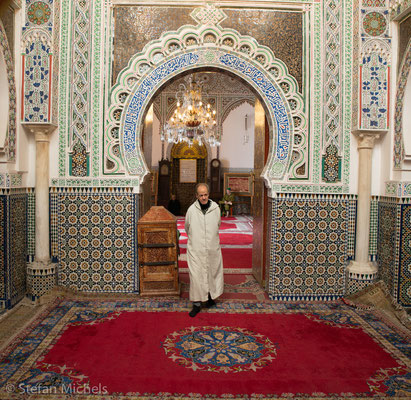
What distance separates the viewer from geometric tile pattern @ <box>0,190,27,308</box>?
3447 millimetres

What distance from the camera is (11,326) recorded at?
3.16m

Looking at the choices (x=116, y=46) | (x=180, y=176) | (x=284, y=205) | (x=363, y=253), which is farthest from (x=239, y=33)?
(x=180, y=176)

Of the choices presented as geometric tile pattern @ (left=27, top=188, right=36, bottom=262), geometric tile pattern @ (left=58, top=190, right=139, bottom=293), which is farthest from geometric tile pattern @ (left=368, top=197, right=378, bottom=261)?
geometric tile pattern @ (left=27, top=188, right=36, bottom=262)

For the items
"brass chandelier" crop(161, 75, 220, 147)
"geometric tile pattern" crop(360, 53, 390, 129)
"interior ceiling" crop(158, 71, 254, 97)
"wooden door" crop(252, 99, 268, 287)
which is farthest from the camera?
"interior ceiling" crop(158, 71, 254, 97)

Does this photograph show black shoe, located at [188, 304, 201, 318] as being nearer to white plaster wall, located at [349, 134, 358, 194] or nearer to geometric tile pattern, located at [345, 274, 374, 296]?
geometric tile pattern, located at [345, 274, 374, 296]

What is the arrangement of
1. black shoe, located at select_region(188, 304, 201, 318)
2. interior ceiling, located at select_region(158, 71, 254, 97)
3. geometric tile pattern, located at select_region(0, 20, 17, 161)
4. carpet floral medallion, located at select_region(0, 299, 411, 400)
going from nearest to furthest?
carpet floral medallion, located at select_region(0, 299, 411, 400) < black shoe, located at select_region(188, 304, 201, 318) < geometric tile pattern, located at select_region(0, 20, 17, 161) < interior ceiling, located at select_region(158, 71, 254, 97)

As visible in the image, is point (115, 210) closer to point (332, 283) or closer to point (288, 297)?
point (288, 297)

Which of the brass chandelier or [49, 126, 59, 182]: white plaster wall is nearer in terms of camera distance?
[49, 126, 59, 182]: white plaster wall

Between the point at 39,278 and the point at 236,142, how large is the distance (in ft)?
31.5

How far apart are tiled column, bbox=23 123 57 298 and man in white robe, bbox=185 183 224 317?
1470mm

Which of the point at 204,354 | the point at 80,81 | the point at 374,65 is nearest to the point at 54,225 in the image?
the point at 80,81

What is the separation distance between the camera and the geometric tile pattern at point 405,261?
11.6ft

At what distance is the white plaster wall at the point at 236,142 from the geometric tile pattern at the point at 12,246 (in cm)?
919

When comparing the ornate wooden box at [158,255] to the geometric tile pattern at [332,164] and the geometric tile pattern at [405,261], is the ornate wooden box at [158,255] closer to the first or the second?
the geometric tile pattern at [332,164]
